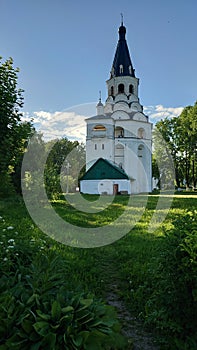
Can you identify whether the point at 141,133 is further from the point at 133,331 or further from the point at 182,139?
the point at 133,331

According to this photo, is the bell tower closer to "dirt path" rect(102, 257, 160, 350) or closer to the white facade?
the white facade

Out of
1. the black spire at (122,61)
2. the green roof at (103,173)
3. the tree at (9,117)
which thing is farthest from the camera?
the black spire at (122,61)

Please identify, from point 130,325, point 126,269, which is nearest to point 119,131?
point 126,269

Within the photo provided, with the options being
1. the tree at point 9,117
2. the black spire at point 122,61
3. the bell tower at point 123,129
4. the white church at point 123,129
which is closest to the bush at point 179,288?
the tree at point 9,117

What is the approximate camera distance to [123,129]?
33.6 meters

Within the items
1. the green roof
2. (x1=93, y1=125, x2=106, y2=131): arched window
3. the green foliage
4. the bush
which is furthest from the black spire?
the green foliage

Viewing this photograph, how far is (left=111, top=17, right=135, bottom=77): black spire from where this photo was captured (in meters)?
35.1

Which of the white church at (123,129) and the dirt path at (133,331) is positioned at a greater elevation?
the white church at (123,129)

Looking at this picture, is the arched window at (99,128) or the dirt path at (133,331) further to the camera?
the arched window at (99,128)

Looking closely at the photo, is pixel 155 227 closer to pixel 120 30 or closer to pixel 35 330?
pixel 35 330

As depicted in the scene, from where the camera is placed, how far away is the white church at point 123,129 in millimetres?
31922

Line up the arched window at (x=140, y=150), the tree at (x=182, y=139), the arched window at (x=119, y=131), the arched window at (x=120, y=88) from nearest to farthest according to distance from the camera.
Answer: the arched window at (x=119, y=131) < the arched window at (x=140, y=150) < the arched window at (x=120, y=88) < the tree at (x=182, y=139)

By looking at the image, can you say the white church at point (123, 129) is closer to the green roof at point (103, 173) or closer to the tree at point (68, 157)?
the green roof at point (103, 173)

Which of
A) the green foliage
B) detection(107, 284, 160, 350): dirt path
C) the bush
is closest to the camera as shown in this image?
the green foliage
